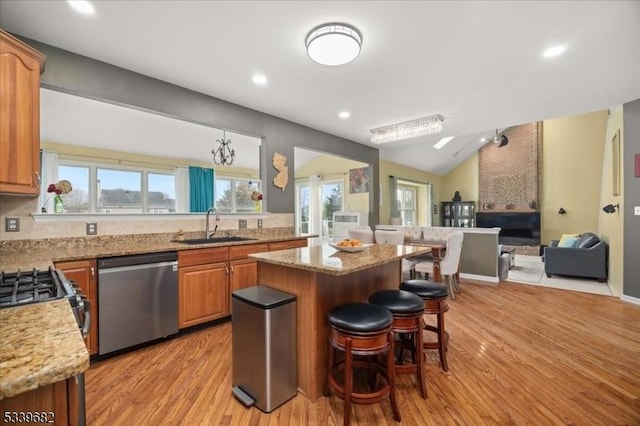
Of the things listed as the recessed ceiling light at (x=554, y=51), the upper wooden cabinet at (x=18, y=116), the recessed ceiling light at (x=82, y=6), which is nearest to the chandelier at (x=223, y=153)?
the recessed ceiling light at (x=82, y=6)

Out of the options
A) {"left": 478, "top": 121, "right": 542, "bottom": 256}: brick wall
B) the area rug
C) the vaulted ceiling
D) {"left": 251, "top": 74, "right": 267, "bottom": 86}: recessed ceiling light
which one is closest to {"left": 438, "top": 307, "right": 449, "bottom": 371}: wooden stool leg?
the vaulted ceiling

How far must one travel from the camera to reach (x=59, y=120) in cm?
478

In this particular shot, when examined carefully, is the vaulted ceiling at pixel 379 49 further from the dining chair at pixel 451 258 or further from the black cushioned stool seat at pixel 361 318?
the black cushioned stool seat at pixel 361 318

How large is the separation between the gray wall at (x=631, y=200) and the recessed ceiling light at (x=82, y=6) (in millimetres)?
6061

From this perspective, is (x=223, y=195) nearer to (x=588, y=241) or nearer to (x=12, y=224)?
(x=12, y=224)

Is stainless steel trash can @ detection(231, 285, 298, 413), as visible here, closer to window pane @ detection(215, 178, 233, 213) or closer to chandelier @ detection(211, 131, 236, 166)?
chandelier @ detection(211, 131, 236, 166)

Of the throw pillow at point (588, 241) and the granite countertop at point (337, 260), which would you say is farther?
the throw pillow at point (588, 241)

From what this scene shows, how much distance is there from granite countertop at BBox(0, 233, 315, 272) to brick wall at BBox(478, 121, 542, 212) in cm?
901

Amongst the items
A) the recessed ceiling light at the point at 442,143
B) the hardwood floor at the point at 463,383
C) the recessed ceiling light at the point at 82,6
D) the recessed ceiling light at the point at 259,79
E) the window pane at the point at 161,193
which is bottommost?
the hardwood floor at the point at 463,383

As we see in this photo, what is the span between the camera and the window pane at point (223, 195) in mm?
7773

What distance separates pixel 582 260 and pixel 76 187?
9.51 meters

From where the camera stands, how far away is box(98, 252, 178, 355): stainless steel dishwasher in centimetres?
232

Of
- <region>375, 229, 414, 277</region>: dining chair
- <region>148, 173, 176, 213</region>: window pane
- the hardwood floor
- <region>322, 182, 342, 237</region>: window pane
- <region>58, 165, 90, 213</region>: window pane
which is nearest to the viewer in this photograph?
the hardwood floor

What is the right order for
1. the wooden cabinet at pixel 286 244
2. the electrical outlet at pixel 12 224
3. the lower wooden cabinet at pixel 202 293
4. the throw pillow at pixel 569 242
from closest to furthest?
the electrical outlet at pixel 12 224 → the lower wooden cabinet at pixel 202 293 → the wooden cabinet at pixel 286 244 → the throw pillow at pixel 569 242
